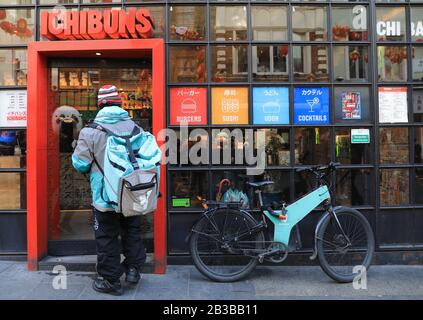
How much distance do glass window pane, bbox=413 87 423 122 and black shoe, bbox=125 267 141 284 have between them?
3.71m

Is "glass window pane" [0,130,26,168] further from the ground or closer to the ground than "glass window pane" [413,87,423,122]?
closer to the ground

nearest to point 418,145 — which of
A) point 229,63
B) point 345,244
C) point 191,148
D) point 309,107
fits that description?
point 309,107

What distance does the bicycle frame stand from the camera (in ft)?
17.0

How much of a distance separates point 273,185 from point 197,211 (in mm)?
946

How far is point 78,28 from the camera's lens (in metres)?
5.46

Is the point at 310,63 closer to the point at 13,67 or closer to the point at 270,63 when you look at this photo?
the point at 270,63

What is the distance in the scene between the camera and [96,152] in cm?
464

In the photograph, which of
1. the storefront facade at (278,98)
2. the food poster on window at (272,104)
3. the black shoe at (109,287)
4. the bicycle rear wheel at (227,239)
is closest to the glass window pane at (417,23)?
the storefront facade at (278,98)

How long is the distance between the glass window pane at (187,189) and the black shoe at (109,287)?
1228 mm

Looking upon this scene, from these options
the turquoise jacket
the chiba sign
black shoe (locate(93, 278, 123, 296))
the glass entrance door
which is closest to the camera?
the turquoise jacket

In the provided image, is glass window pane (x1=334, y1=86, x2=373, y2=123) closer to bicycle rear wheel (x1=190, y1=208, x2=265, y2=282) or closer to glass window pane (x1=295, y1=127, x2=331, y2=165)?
glass window pane (x1=295, y1=127, x2=331, y2=165)

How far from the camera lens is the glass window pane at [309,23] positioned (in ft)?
18.9

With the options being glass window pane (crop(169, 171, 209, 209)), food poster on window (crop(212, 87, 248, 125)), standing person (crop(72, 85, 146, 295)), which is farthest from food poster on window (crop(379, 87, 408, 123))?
standing person (crop(72, 85, 146, 295))

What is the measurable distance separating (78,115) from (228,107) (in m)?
1.88
